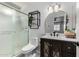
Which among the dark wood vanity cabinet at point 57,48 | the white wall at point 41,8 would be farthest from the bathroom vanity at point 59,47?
the white wall at point 41,8

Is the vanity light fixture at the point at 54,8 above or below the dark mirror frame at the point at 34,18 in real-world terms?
above

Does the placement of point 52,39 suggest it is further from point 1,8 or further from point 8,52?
point 1,8

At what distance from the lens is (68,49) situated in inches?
76.1

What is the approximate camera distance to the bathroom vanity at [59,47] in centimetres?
187

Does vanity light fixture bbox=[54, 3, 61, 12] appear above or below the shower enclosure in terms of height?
above

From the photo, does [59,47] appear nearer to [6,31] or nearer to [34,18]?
[6,31]

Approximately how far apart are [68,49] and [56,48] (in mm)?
375

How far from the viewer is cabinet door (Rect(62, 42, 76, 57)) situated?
1.84 m

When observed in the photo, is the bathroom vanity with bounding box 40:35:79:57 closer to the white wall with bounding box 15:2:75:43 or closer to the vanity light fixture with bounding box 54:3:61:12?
the white wall with bounding box 15:2:75:43

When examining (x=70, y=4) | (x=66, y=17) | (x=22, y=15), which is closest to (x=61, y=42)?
(x=66, y=17)

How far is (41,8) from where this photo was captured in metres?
3.38

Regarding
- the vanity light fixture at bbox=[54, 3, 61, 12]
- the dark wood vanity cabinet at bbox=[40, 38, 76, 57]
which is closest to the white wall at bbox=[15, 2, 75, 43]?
the vanity light fixture at bbox=[54, 3, 61, 12]

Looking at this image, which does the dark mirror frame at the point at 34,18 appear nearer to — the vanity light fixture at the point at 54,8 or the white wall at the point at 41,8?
the white wall at the point at 41,8

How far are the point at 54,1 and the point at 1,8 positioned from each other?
161 cm
